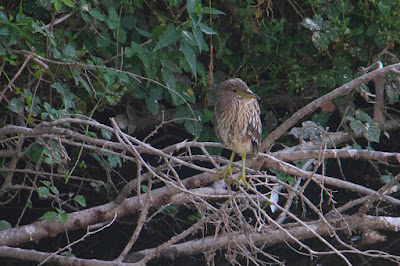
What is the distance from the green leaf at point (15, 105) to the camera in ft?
10.8

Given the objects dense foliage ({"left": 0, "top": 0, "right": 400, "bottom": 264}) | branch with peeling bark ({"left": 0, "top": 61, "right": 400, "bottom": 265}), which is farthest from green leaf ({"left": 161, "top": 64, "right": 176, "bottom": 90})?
branch with peeling bark ({"left": 0, "top": 61, "right": 400, "bottom": 265})

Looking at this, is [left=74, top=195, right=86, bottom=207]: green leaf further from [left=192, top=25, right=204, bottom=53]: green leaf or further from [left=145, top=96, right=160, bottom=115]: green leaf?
[left=192, top=25, right=204, bottom=53]: green leaf

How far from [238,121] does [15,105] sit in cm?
125

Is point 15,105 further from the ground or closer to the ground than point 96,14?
closer to the ground

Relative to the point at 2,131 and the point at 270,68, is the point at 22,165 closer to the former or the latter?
the point at 2,131

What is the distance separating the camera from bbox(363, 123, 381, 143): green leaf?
407cm

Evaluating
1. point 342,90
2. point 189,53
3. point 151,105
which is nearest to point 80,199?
point 151,105

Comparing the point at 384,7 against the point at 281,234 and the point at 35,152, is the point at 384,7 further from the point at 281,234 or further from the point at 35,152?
the point at 35,152

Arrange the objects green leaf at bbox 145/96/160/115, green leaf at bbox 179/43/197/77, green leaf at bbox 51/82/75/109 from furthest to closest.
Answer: green leaf at bbox 145/96/160/115 < green leaf at bbox 179/43/197/77 < green leaf at bbox 51/82/75/109

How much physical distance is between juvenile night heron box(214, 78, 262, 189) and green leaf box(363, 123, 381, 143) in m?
1.12

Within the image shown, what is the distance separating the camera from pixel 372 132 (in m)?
4.09

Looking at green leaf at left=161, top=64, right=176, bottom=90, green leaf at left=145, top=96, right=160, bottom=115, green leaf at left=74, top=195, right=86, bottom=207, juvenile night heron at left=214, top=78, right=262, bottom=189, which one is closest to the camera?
juvenile night heron at left=214, top=78, right=262, bottom=189

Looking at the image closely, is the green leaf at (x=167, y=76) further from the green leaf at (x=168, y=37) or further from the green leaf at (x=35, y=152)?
the green leaf at (x=35, y=152)

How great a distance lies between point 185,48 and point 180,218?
1.32 meters
